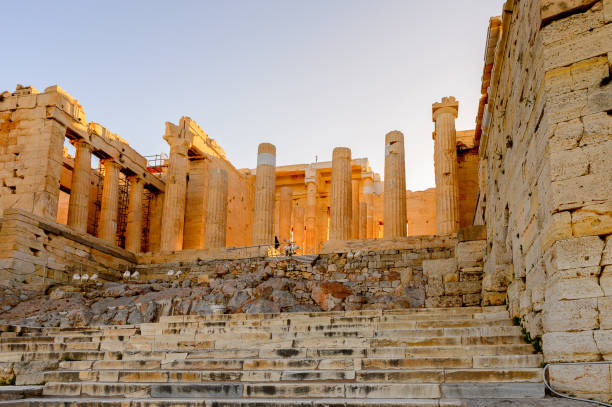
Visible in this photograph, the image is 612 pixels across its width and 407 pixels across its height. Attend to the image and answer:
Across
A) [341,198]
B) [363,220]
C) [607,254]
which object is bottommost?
[607,254]

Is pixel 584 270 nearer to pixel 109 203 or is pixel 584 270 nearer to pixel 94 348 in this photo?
pixel 94 348

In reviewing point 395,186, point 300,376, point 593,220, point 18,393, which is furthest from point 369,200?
point 593,220

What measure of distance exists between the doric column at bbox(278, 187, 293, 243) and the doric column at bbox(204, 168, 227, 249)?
3.83m

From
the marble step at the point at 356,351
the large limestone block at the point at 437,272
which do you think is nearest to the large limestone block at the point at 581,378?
the marble step at the point at 356,351

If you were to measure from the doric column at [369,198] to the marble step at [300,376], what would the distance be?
2343cm

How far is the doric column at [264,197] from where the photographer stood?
78.3ft

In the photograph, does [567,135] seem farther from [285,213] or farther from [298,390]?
[285,213]

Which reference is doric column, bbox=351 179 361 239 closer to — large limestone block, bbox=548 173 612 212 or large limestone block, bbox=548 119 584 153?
large limestone block, bbox=548 119 584 153

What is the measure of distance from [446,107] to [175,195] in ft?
39.1

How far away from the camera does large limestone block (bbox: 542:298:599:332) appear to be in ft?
17.3

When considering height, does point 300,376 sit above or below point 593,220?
below

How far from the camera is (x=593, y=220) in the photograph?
18.0ft

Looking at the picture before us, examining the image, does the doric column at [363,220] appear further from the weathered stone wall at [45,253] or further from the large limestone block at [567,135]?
the large limestone block at [567,135]

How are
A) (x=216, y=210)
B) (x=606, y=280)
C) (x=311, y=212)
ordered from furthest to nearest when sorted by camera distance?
(x=311, y=212)
(x=216, y=210)
(x=606, y=280)
